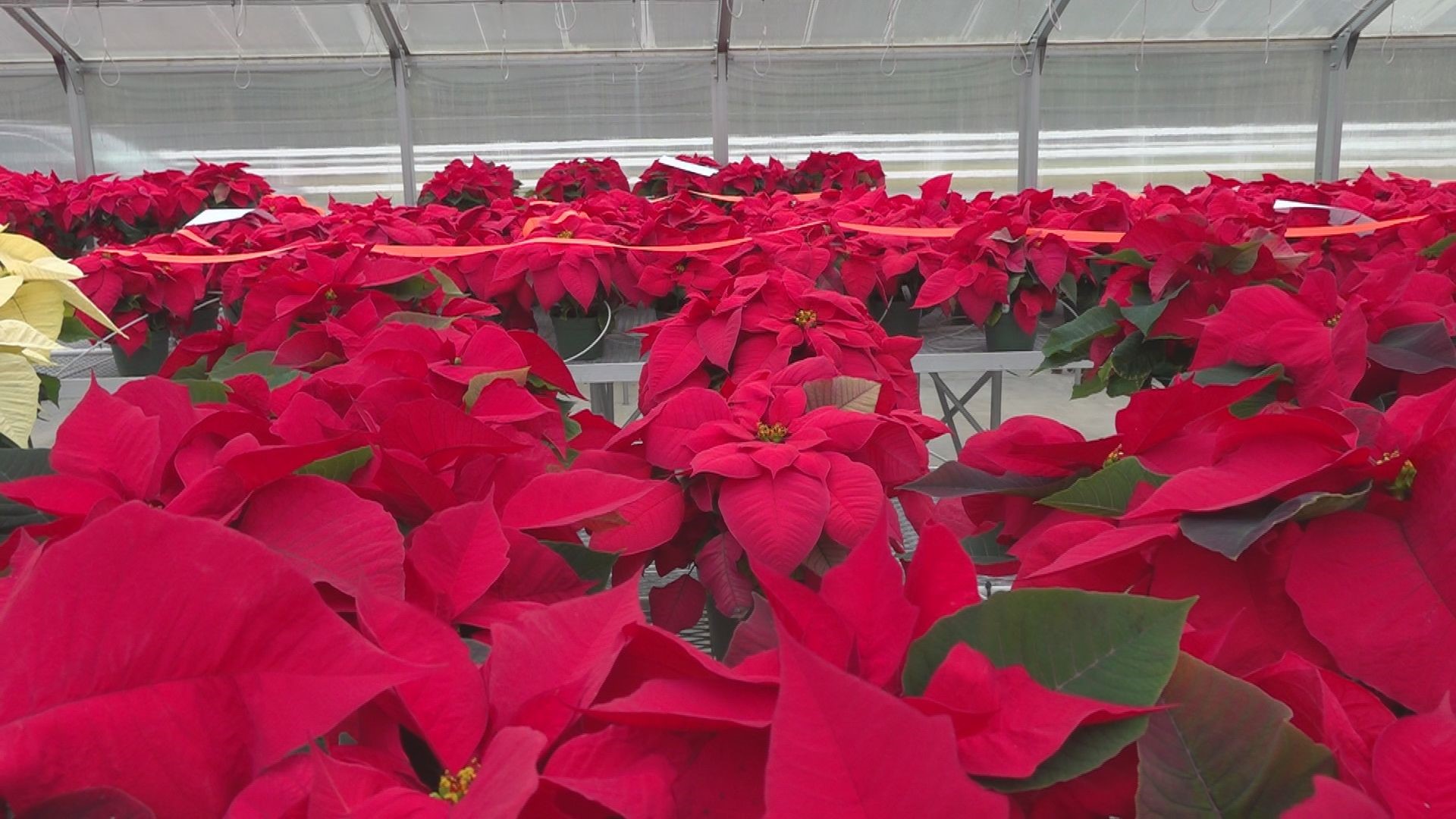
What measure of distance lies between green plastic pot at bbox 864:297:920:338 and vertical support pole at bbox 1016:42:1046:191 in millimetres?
3590

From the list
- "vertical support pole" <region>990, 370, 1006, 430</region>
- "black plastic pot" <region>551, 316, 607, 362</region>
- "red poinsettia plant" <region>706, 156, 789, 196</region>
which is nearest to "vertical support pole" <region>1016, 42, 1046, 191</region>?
"red poinsettia plant" <region>706, 156, 789, 196</region>

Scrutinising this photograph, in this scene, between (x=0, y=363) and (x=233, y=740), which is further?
(x=0, y=363)

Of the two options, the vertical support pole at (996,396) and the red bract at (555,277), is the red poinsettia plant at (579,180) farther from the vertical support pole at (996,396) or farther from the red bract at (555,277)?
the red bract at (555,277)

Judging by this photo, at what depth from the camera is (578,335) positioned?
5.02 ft

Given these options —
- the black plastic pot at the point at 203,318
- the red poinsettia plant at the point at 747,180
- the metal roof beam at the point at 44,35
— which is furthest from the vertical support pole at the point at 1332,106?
the metal roof beam at the point at 44,35

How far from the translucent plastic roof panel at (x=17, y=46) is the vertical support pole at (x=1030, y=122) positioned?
180 inches

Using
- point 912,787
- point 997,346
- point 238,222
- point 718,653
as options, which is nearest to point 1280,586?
point 912,787

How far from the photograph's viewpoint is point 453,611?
35 centimetres

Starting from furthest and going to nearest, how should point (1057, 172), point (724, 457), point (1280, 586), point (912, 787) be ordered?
point (1057, 172)
point (724, 457)
point (1280, 586)
point (912, 787)

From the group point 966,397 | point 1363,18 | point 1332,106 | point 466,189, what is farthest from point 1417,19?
point 466,189

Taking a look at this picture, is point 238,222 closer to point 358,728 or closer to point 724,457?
point 724,457

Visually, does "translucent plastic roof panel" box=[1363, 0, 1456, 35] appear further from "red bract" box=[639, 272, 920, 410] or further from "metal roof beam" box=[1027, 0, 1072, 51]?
"red bract" box=[639, 272, 920, 410]

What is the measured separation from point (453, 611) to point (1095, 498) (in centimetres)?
25

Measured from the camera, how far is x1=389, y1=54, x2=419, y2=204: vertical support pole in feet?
15.7
